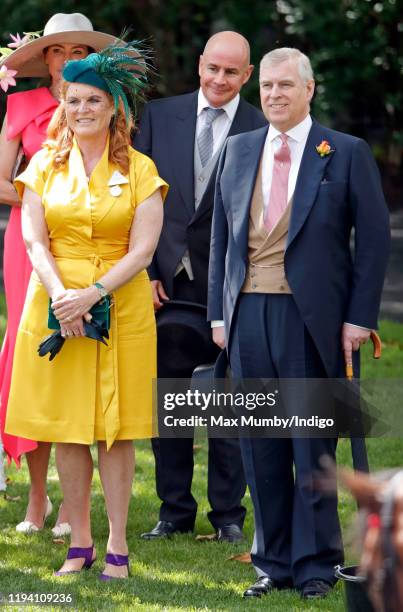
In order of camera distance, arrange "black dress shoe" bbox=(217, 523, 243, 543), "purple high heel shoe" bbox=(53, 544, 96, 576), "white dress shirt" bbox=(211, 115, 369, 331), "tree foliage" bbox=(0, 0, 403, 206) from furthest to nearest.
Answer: "tree foliage" bbox=(0, 0, 403, 206), "black dress shoe" bbox=(217, 523, 243, 543), "purple high heel shoe" bbox=(53, 544, 96, 576), "white dress shirt" bbox=(211, 115, 369, 331)

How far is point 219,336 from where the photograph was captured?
5.41 metres

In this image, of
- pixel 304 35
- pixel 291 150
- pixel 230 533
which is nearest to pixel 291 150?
pixel 291 150

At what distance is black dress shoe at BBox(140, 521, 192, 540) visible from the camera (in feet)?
20.3

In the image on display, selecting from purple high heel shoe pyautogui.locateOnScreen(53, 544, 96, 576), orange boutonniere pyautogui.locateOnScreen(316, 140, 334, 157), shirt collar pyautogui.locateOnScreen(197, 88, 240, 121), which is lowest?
purple high heel shoe pyautogui.locateOnScreen(53, 544, 96, 576)

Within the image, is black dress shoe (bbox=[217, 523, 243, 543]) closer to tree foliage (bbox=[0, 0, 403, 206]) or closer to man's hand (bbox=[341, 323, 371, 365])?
man's hand (bbox=[341, 323, 371, 365])

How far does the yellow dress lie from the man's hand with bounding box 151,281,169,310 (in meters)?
0.58

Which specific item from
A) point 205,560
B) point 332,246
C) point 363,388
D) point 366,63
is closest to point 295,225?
point 332,246

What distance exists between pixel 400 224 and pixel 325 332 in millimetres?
14228

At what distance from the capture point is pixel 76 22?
20.3 feet

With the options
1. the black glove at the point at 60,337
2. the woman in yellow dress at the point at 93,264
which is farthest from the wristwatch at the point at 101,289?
the black glove at the point at 60,337

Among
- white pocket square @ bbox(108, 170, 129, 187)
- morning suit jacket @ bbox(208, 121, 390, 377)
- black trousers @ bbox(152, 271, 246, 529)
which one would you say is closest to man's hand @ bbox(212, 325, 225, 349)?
morning suit jacket @ bbox(208, 121, 390, 377)

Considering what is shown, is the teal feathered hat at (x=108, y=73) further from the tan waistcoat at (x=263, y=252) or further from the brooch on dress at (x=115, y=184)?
the tan waistcoat at (x=263, y=252)

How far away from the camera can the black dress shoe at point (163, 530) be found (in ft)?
20.3

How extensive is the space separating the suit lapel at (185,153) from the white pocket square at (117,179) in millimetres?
690
